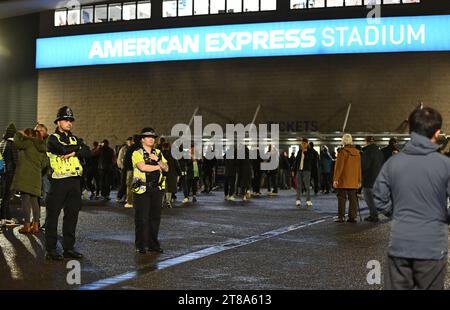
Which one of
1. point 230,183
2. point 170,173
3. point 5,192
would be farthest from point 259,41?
point 5,192

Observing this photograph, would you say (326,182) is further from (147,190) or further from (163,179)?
(147,190)

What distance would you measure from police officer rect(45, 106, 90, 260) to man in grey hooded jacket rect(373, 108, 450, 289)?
17.9 ft

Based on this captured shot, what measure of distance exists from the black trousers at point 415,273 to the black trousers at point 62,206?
5.45 meters

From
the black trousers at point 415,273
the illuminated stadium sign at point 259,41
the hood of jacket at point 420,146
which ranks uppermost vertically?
the illuminated stadium sign at point 259,41

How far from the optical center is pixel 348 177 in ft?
49.6

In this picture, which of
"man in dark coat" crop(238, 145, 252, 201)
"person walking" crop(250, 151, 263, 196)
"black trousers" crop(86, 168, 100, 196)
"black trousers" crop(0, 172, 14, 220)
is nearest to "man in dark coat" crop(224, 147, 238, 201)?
"man in dark coat" crop(238, 145, 252, 201)

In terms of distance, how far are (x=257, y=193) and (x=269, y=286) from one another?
18.9 m

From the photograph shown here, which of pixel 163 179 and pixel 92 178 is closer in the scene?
pixel 163 179

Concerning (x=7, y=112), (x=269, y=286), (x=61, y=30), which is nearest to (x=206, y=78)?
(x=61, y=30)

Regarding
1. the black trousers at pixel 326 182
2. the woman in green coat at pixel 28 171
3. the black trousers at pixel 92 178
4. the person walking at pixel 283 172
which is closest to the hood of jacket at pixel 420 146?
the woman in green coat at pixel 28 171

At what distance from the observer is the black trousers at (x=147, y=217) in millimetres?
9930

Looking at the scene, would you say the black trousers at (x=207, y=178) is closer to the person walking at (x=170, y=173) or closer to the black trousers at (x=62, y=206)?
the person walking at (x=170, y=173)

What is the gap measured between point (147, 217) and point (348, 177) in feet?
20.7

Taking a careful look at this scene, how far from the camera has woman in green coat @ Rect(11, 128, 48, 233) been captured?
40.0 ft
